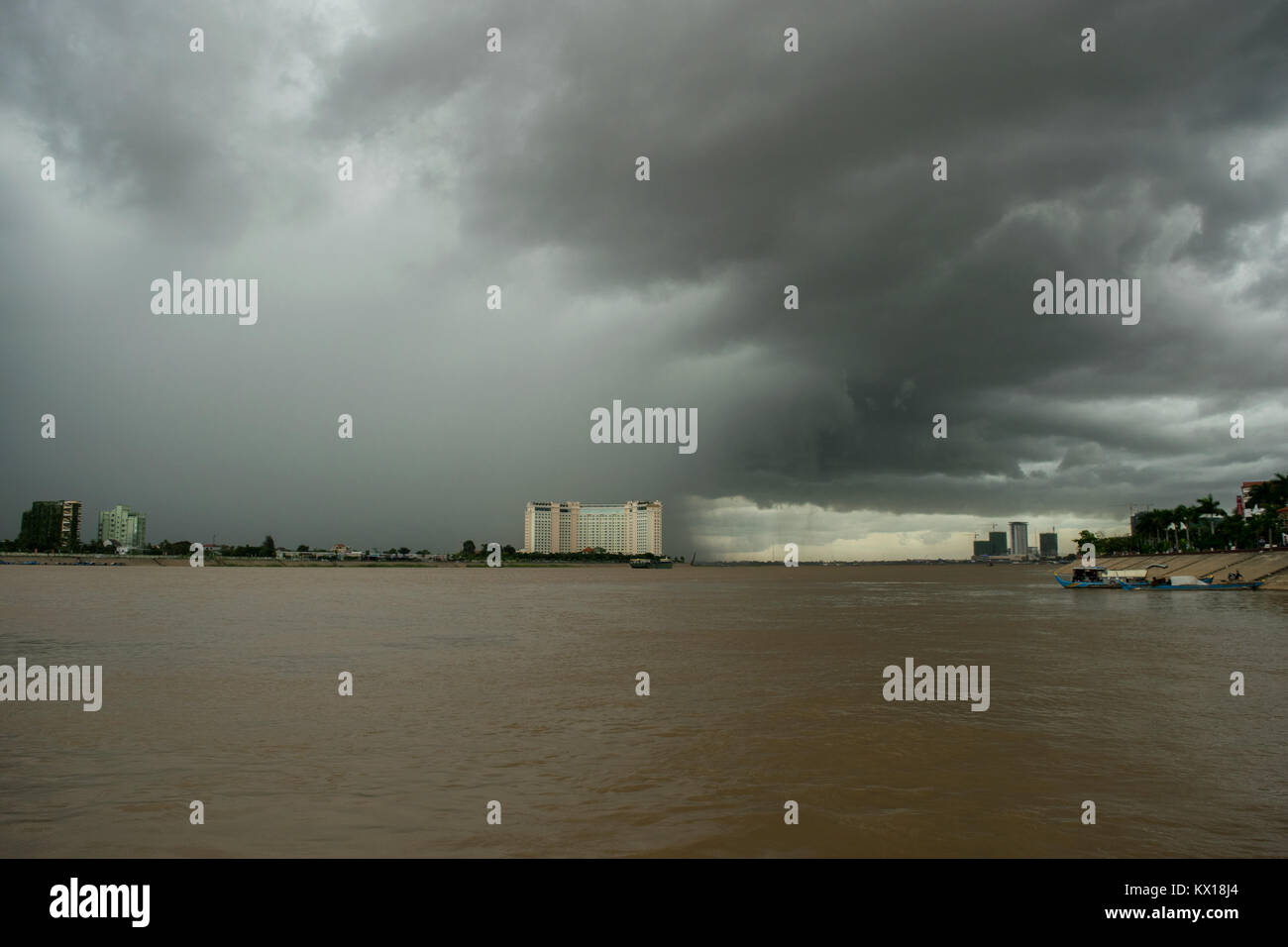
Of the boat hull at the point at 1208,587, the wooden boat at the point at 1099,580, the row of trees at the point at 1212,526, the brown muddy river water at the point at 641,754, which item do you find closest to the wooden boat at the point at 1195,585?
the boat hull at the point at 1208,587

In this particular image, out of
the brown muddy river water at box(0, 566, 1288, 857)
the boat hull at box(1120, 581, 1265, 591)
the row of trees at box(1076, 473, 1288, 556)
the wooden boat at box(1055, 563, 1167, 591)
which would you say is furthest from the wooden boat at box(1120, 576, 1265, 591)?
the brown muddy river water at box(0, 566, 1288, 857)

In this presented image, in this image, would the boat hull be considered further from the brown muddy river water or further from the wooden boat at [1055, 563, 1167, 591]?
the brown muddy river water

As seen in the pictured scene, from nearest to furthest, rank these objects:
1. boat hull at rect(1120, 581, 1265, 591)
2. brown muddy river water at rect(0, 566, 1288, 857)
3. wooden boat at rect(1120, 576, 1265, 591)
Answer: brown muddy river water at rect(0, 566, 1288, 857)
boat hull at rect(1120, 581, 1265, 591)
wooden boat at rect(1120, 576, 1265, 591)

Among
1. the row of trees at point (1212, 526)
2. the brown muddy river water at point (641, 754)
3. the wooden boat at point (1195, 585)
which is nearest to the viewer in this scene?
the brown muddy river water at point (641, 754)

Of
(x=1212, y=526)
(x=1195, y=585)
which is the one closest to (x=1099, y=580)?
(x=1195, y=585)

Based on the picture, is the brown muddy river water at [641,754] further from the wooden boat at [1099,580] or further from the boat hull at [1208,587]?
the boat hull at [1208,587]
